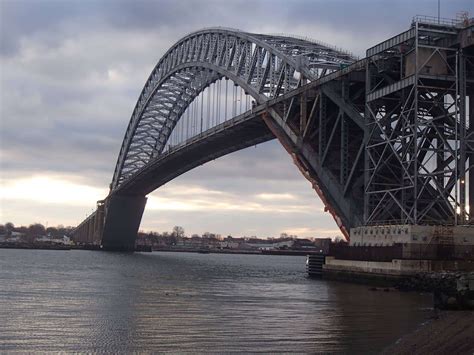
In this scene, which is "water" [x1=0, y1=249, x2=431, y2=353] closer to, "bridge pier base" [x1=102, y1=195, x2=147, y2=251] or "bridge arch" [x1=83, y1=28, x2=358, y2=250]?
"bridge arch" [x1=83, y1=28, x2=358, y2=250]

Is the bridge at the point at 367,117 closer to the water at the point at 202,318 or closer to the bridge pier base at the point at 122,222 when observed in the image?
the water at the point at 202,318

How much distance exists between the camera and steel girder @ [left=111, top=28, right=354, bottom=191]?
69.5 m

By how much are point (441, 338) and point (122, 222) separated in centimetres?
11558

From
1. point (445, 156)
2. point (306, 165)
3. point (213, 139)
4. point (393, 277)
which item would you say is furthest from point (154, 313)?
point (213, 139)

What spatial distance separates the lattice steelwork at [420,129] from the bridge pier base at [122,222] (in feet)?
264

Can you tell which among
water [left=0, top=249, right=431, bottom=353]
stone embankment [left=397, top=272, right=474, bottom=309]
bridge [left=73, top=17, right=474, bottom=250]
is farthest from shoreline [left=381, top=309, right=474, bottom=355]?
bridge [left=73, top=17, right=474, bottom=250]

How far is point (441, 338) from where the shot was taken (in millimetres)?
21234

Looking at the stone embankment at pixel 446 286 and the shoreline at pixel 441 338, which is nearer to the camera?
the shoreline at pixel 441 338

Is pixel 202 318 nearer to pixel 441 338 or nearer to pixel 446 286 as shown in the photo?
pixel 441 338

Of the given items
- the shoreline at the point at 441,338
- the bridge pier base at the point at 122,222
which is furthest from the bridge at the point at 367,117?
the bridge pier base at the point at 122,222

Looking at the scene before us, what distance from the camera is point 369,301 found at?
3572 centimetres

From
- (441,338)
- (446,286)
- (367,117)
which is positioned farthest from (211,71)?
(441,338)

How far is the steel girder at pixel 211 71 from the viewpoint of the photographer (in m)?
69.5

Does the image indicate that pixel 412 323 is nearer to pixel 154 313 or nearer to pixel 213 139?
pixel 154 313
